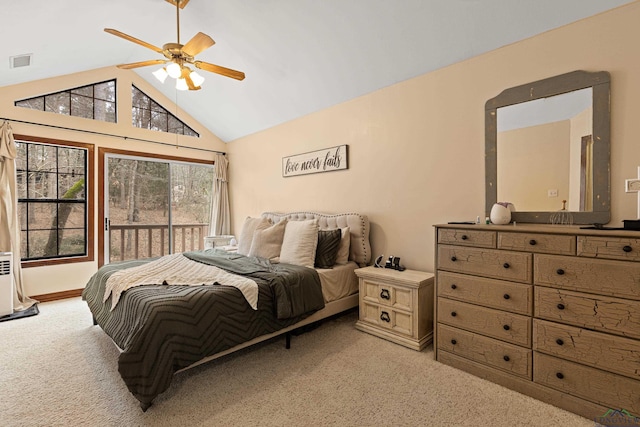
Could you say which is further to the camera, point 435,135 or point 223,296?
point 435,135

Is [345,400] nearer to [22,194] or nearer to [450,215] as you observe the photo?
[450,215]

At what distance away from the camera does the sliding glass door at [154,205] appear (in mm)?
4930

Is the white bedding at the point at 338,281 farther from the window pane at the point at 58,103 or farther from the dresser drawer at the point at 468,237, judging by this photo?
the window pane at the point at 58,103

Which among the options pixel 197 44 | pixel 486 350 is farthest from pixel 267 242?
pixel 486 350

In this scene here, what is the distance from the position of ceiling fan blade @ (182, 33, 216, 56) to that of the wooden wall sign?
182cm

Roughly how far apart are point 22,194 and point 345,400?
4.77m

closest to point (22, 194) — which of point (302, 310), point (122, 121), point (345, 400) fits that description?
point (122, 121)

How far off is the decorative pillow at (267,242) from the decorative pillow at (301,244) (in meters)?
0.13

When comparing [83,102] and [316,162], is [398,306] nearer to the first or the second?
[316,162]

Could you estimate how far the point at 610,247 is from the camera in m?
1.69

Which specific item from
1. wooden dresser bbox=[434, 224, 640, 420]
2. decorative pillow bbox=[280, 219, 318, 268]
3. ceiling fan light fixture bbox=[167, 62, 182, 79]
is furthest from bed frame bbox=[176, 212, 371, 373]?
ceiling fan light fixture bbox=[167, 62, 182, 79]

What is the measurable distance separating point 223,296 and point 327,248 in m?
1.33

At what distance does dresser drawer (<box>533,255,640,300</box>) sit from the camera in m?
1.63

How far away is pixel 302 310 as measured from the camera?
2.61m
